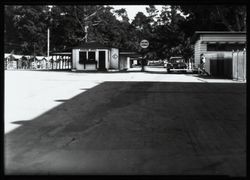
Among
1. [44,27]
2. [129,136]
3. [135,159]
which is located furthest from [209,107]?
[44,27]

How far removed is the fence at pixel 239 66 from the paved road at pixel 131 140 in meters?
11.0

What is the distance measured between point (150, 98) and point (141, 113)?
391 centimetres

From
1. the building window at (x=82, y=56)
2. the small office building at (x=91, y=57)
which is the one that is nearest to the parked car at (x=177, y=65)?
the small office building at (x=91, y=57)

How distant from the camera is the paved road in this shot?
237 inches

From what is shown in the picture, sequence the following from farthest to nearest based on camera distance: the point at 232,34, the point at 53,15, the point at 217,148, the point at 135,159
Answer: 1. the point at 53,15
2. the point at 232,34
3. the point at 217,148
4. the point at 135,159

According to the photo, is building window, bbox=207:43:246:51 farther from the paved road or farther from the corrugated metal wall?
the paved road

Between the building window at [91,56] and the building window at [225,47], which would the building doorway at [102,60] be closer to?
the building window at [91,56]

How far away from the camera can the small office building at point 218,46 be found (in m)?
31.2

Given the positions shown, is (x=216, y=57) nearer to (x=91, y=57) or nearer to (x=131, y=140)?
(x=91, y=57)

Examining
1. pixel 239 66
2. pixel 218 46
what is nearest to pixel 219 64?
pixel 239 66

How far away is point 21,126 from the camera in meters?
9.68

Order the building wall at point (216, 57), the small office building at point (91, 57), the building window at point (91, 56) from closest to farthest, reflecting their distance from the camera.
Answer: the building wall at point (216, 57) → the small office building at point (91, 57) → the building window at point (91, 56)

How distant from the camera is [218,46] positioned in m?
38.8
